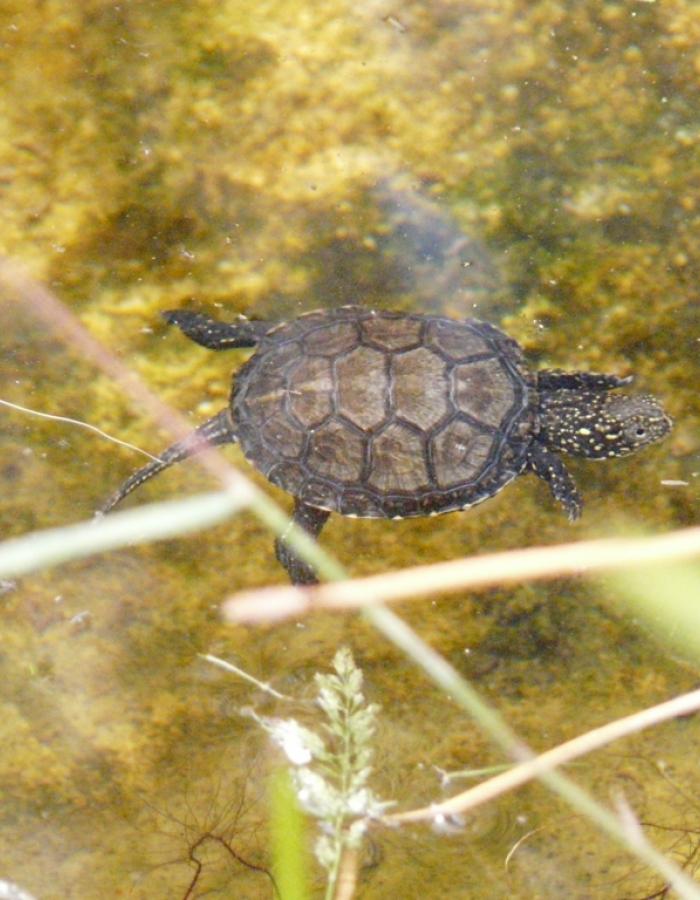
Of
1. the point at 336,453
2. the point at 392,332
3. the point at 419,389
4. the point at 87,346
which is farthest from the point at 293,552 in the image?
the point at 87,346

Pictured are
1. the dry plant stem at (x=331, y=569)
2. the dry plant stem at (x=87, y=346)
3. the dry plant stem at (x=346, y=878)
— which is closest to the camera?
the dry plant stem at (x=346, y=878)

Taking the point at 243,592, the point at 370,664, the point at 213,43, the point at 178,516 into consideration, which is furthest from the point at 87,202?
the point at 370,664

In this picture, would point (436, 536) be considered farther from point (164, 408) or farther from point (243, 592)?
point (164, 408)

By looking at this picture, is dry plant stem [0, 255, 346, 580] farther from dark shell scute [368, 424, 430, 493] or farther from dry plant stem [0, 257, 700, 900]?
dark shell scute [368, 424, 430, 493]

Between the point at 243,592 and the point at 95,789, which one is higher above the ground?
the point at 243,592

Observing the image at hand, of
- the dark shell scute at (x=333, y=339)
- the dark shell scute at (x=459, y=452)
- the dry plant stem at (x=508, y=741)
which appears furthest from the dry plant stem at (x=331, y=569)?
the dark shell scute at (x=333, y=339)

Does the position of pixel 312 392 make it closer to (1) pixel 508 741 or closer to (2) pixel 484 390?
(2) pixel 484 390

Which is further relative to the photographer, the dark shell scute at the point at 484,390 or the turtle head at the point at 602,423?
the turtle head at the point at 602,423

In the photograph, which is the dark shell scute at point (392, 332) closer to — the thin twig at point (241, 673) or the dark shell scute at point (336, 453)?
the dark shell scute at point (336, 453)

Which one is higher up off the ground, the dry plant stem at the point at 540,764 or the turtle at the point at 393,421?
the turtle at the point at 393,421
